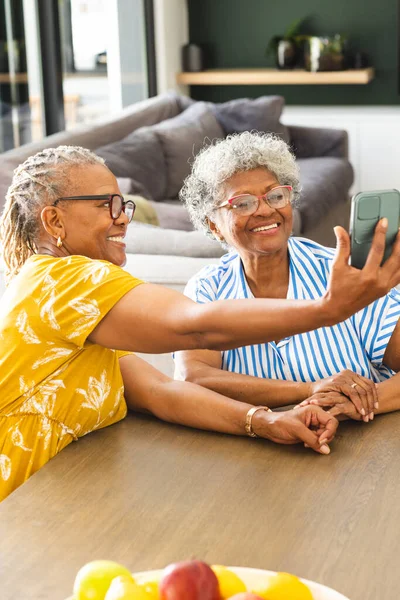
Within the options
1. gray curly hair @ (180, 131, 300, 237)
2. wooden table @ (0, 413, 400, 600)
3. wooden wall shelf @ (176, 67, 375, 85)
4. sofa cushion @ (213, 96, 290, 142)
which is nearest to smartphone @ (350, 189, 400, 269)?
wooden table @ (0, 413, 400, 600)

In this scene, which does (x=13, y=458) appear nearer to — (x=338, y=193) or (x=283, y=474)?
(x=283, y=474)

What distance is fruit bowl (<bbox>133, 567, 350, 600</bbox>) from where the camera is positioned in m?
1.05

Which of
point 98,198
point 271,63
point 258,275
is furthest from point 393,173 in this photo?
point 98,198

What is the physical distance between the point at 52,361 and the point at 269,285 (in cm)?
60

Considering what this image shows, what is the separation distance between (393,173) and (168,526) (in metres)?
5.62

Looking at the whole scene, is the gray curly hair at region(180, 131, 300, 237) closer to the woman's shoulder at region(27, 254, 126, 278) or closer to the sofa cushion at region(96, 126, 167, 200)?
the woman's shoulder at region(27, 254, 126, 278)

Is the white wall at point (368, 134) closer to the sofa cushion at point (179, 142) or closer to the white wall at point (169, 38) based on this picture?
the white wall at point (169, 38)

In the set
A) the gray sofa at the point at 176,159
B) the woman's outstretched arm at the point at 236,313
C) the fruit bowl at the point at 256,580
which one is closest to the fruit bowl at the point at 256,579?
the fruit bowl at the point at 256,580

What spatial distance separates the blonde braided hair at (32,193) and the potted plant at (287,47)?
16.4 feet

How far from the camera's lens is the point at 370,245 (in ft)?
3.77

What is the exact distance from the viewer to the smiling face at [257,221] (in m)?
1.85

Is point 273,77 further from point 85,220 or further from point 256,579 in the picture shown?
point 256,579

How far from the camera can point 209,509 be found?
1.29 m

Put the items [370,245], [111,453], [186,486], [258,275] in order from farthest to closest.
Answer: [258,275] → [111,453] → [186,486] → [370,245]
